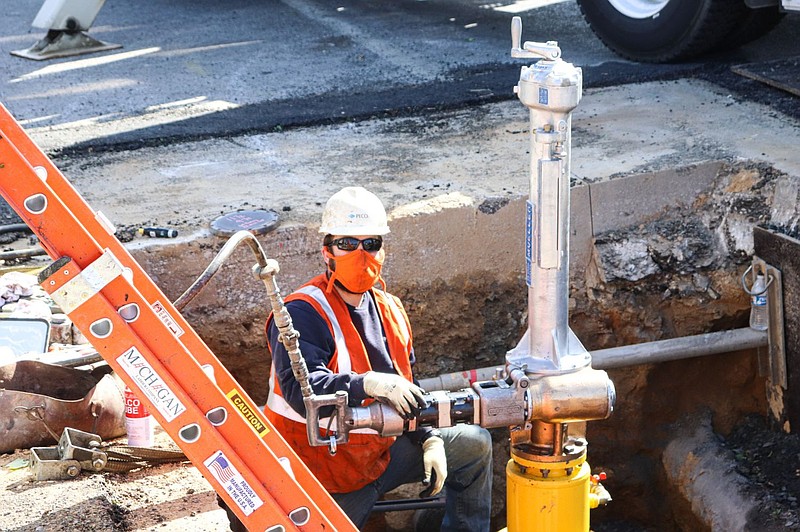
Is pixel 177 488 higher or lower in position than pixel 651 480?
higher

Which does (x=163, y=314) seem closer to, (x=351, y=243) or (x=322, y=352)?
(x=322, y=352)

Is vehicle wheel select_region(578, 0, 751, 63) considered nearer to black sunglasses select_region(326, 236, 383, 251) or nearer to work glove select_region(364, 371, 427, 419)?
black sunglasses select_region(326, 236, 383, 251)

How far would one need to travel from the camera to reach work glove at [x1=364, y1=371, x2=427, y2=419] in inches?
140

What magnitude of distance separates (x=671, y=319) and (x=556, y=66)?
3179 millimetres

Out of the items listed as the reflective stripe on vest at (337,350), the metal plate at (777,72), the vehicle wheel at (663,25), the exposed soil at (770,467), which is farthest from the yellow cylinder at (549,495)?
the vehicle wheel at (663,25)

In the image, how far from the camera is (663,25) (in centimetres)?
805

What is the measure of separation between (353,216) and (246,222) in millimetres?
1821

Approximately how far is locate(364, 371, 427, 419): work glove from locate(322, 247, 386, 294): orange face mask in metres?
0.50

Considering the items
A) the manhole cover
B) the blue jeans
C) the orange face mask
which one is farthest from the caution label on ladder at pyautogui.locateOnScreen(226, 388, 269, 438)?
the manhole cover

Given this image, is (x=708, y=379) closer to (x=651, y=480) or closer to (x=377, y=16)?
(x=651, y=480)

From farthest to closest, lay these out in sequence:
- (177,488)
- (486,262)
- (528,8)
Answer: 1. (528,8)
2. (486,262)
3. (177,488)

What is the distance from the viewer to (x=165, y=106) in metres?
7.87

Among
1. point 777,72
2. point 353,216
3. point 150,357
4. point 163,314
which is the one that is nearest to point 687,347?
point 777,72

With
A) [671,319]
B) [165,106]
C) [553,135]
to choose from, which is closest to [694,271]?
[671,319]
